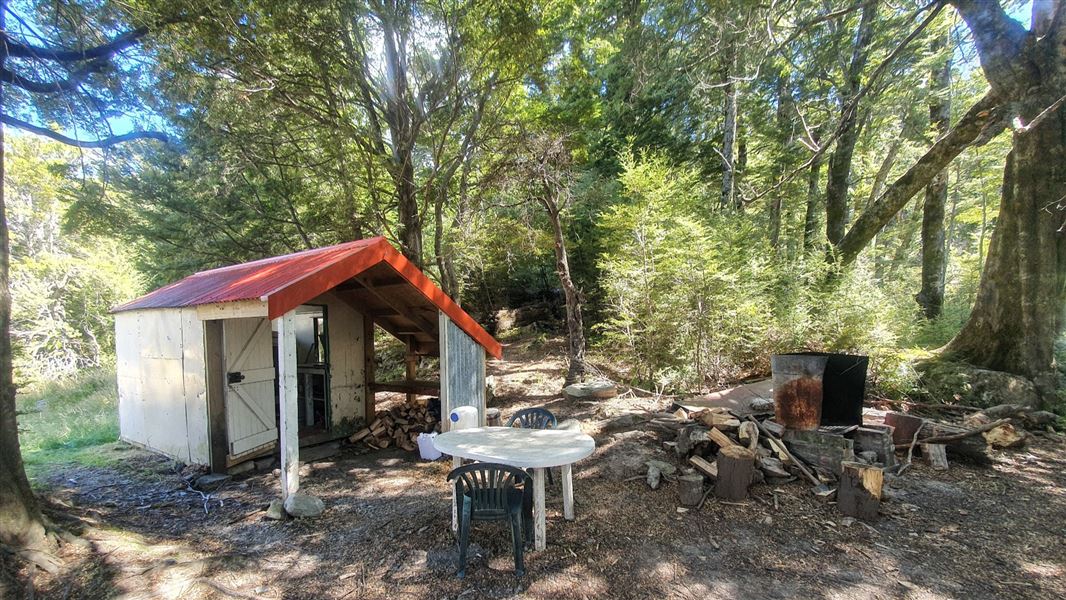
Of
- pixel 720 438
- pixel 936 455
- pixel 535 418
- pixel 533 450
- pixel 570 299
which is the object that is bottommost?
pixel 936 455

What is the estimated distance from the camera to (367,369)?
7.34 meters

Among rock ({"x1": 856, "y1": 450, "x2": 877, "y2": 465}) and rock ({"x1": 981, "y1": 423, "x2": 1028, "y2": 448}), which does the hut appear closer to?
rock ({"x1": 856, "y1": 450, "x2": 877, "y2": 465})

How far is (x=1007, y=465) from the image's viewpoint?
459cm

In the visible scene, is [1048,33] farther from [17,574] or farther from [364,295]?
[17,574]

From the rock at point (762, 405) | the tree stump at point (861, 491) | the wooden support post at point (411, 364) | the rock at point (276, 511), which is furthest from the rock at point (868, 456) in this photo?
the wooden support post at point (411, 364)

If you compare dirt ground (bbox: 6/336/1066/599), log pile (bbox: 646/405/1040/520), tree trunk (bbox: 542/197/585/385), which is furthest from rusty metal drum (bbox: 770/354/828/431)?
tree trunk (bbox: 542/197/585/385)

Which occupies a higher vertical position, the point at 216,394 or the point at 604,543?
the point at 216,394

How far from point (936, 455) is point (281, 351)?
23.3ft

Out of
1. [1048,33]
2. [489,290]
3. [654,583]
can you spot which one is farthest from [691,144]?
[654,583]

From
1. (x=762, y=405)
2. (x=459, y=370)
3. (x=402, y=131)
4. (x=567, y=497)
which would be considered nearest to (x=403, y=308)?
(x=459, y=370)

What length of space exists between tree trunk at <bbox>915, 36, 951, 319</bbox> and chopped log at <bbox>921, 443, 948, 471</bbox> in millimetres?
7880

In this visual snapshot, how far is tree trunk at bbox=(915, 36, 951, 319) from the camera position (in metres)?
10.4

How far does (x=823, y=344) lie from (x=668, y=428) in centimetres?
425

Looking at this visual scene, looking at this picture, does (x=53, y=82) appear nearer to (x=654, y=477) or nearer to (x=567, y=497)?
(x=567, y=497)
